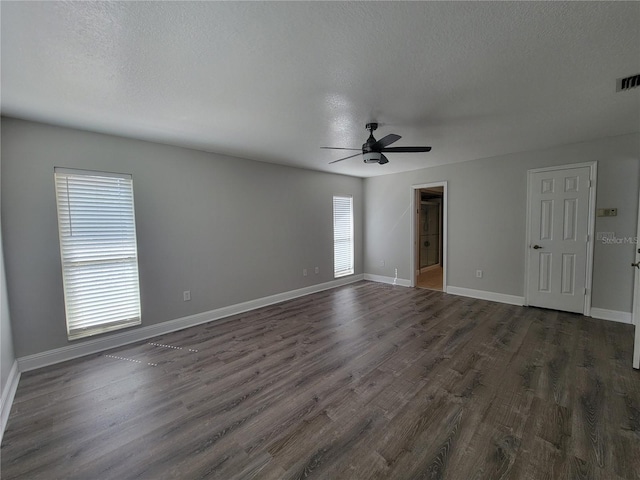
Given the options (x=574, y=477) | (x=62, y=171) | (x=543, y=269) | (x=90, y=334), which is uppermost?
(x=62, y=171)

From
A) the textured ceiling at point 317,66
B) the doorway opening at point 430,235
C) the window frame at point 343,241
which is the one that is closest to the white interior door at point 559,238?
the textured ceiling at point 317,66

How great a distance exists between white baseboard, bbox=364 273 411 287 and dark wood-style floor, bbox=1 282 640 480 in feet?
7.47

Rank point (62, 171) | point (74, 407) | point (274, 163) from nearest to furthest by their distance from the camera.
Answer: point (74, 407)
point (62, 171)
point (274, 163)

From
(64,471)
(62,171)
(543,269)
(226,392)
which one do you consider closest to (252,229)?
(62,171)

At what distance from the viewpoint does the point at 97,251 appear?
3.05 m

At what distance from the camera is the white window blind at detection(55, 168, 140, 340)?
289cm

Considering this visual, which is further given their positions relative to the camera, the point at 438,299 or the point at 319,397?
the point at 438,299

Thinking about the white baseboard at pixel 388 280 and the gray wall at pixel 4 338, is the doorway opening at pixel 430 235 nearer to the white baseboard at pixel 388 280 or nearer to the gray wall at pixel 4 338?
the white baseboard at pixel 388 280

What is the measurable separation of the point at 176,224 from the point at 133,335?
1462 mm

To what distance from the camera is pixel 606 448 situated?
1658 mm

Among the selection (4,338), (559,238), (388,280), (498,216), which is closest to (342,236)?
(388,280)

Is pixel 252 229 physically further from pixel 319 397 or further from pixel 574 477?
pixel 574 477

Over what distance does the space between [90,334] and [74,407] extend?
1.10 m

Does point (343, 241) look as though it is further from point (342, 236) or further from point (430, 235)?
point (430, 235)
